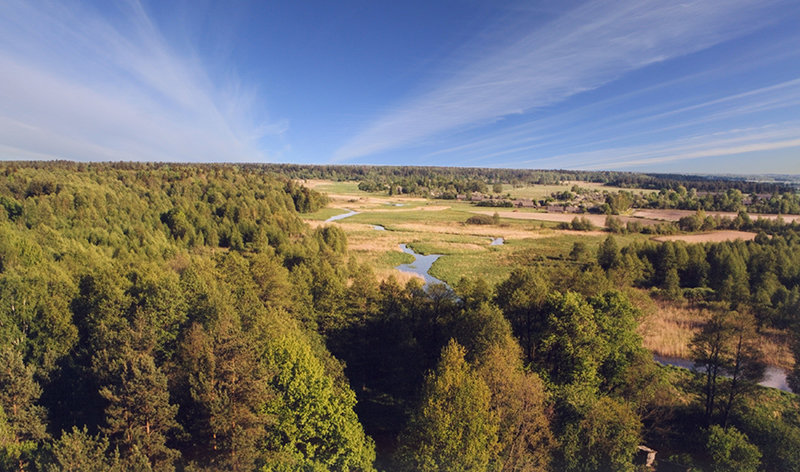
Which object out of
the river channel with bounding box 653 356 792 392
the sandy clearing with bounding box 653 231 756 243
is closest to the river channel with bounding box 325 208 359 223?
the sandy clearing with bounding box 653 231 756 243

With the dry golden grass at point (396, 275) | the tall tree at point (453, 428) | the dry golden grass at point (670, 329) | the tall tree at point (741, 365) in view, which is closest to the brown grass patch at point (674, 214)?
the dry golden grass at point (670, 329)

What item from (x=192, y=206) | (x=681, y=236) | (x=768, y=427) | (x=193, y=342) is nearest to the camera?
(x=768, y=427)

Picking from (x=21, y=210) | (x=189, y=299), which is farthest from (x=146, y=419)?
(x=21, y=210)

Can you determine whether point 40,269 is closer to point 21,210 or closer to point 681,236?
point 21,210

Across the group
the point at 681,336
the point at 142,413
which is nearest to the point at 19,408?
the point at 142,413

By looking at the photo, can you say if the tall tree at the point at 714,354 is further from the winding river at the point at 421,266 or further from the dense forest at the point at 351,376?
the winding river at the point at 421,266
